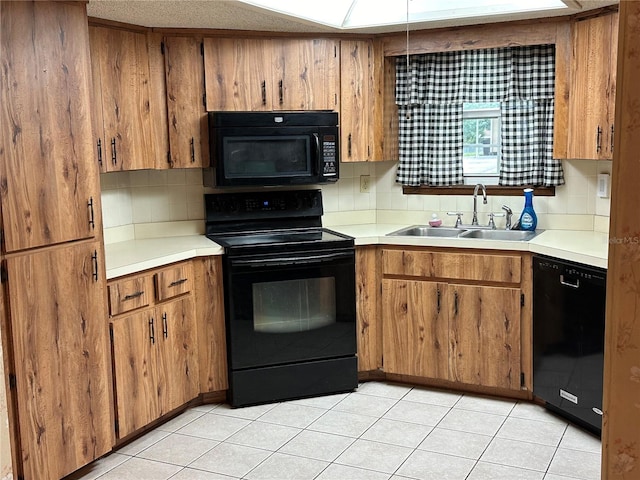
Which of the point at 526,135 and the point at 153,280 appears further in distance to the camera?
the point at 526,135

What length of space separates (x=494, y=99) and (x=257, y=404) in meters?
2.19

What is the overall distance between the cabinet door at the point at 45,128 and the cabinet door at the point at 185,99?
0.94m

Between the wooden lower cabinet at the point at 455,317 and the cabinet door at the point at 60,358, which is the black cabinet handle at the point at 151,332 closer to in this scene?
the cabinet door at the point at 60,358

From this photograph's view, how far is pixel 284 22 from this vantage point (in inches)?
141

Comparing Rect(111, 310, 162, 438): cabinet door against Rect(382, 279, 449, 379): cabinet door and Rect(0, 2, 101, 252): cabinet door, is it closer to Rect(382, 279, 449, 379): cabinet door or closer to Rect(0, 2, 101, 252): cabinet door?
Rect(0, 2, 101, 252): cabinet door

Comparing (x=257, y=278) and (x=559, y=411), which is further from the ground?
(x=257, y=278)

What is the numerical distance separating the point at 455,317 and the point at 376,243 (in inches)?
22.9

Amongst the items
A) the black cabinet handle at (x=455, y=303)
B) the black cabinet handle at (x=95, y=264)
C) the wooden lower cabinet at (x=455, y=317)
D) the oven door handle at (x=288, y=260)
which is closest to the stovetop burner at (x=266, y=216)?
the oven door handle at (x=288, y=260)

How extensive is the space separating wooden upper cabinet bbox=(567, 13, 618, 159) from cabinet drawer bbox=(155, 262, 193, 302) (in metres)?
2.07

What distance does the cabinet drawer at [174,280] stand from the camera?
331 cm

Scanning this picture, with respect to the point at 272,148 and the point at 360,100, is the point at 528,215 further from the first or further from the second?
the point at 272,148

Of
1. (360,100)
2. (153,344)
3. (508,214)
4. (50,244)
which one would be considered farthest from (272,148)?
(50,244)

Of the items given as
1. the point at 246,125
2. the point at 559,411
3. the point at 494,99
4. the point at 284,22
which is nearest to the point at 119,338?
the point at 246,125

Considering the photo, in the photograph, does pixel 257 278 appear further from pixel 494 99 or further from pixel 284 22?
pixel 494 99
